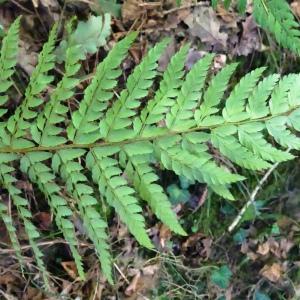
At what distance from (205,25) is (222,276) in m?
1.20

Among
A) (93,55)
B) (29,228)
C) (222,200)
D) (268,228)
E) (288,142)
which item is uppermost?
(288,142)

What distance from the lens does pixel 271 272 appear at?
2.76 metres

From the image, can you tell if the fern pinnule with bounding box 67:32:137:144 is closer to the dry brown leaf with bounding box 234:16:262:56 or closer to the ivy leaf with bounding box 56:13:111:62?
the ivy leaf with bounding box 56:13:111:62

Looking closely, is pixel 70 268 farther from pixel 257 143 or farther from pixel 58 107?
pixel 257 143

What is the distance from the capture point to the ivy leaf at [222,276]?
2686mm

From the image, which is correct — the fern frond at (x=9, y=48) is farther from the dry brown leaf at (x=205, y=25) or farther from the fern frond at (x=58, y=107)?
the dry brown leaf at (x=205, y=25)

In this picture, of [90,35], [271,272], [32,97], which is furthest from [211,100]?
[271,272]

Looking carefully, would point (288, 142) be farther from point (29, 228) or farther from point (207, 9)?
point (207, 9)

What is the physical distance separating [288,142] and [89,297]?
4.21 ft

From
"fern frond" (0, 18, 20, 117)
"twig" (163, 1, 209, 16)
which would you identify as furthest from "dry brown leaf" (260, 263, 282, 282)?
"fern frond" (0, 18, 20, 117)

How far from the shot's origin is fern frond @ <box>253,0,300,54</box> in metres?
1.71

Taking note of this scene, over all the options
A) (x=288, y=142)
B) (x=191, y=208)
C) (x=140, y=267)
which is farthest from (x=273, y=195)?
(x=288, y=142)

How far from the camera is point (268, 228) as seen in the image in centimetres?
279

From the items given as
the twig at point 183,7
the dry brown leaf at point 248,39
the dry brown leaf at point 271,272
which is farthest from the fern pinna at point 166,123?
the dry brown leaf at point 271,272
